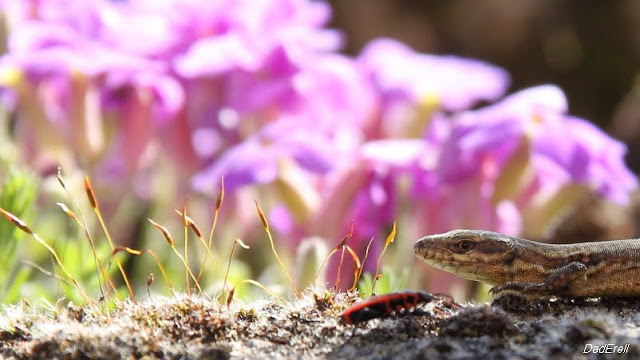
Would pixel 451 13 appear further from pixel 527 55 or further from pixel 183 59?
pixel 183 59

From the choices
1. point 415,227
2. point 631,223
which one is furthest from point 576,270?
point 631,223

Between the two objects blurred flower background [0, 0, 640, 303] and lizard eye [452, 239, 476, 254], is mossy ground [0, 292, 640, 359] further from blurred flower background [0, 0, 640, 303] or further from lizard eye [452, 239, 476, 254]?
blurred flower background [0, 0, 640, 303]

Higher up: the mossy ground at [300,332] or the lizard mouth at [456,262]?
the mossy ground at [300,332]

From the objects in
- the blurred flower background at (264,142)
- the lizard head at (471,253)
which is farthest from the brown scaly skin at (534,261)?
the blurred flower background at (264,142)

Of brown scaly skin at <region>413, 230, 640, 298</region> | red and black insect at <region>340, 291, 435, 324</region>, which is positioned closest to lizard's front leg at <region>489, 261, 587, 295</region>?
brown scaly skin at <region>413, 230, 640, 298</region>

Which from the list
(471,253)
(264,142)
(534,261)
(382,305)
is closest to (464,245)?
(471,253)

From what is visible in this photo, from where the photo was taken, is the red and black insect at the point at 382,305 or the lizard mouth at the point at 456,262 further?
the lizard mouth at the point at 456,262

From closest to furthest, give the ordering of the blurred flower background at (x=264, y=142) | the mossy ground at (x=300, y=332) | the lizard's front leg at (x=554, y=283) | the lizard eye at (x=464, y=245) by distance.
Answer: the mossy ground at (x=300, y=332), the lizard's front leg at (x=554, y=283), the lizard eye at (x=464, y=245), the blurred flower background at (x=264, y=142)

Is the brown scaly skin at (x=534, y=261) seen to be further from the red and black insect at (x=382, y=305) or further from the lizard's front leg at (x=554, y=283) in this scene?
the red and black insect at (x=382, y=305)
